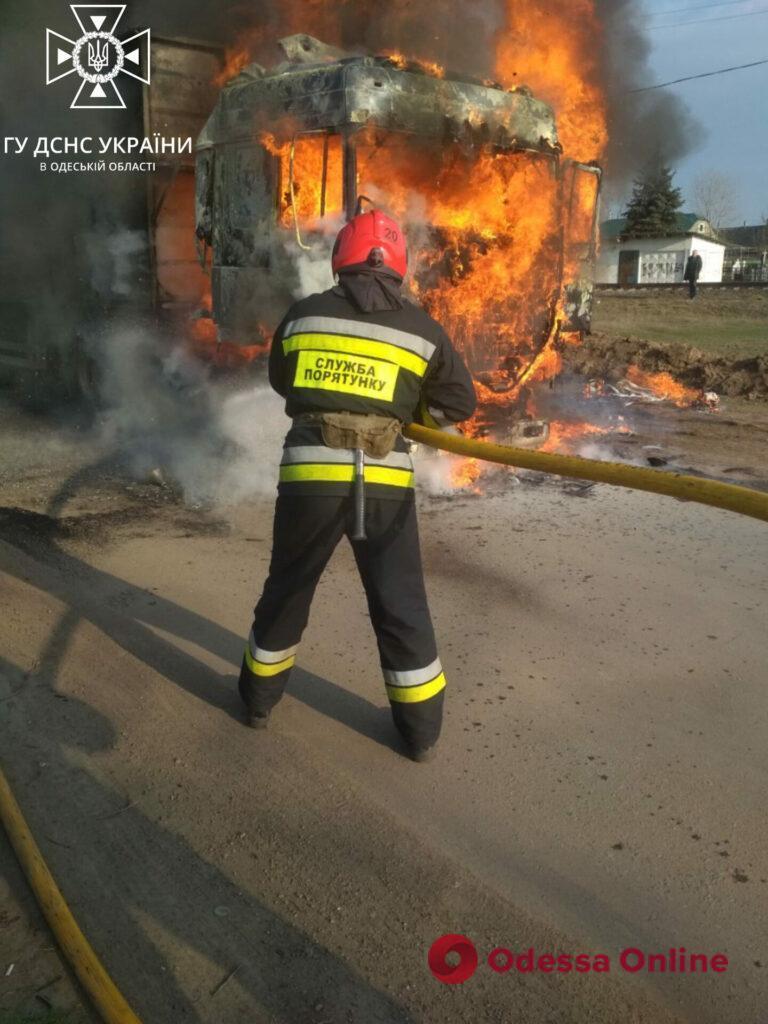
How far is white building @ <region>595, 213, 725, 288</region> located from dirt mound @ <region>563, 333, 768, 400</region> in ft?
117

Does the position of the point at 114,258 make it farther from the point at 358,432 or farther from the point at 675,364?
the point at 675,364

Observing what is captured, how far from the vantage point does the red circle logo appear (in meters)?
2.27

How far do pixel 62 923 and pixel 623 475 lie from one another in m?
1.94

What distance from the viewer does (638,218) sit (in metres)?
49.9

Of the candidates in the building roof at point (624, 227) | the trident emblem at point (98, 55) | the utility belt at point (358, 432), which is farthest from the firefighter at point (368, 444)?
the building roof at point (624, 227)

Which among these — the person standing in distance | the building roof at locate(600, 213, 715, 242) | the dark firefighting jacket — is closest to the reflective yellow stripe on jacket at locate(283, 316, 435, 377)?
the dark firefighting jacket

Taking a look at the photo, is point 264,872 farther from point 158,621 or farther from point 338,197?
point 338,197

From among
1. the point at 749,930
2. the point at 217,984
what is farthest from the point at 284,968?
the point at 749,930

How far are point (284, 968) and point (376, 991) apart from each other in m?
0.25

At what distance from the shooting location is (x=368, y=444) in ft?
10.2

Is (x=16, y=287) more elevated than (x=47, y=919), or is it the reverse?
(x=16, y=287)

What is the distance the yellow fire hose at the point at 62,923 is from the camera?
205 centimetres

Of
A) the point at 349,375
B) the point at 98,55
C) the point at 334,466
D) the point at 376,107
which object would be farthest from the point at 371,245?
the point at 98,55

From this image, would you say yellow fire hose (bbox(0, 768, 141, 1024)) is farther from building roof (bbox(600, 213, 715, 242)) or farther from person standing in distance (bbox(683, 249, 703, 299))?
building roof (bbox(600, 213, 715, 242))
